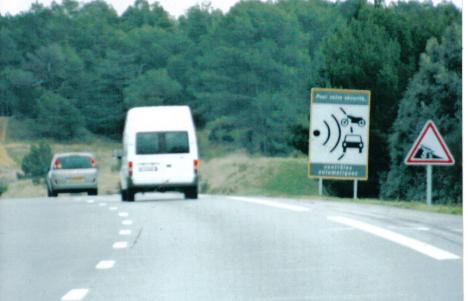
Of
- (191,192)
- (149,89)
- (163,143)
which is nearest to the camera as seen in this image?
(149,89)

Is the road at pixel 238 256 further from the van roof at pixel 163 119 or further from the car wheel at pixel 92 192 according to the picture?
the car wheel at pixel 92 192

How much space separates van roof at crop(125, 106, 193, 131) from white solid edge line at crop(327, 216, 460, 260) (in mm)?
11214

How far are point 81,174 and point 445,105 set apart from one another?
14195 millimetres

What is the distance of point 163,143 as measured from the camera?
3036cm

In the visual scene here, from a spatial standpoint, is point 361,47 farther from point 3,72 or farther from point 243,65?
point 3,72

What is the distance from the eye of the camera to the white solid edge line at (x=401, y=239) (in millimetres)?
12642

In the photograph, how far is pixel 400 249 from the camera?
44.5ft

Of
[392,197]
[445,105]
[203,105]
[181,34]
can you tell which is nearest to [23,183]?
[203,105]

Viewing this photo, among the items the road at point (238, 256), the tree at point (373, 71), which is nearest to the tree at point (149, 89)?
the road at point (238, 256)

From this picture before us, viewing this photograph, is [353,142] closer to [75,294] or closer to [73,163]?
[73,163]

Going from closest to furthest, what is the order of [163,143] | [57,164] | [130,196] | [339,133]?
[339,133] < [163,143] < [130,196] < [57,164]

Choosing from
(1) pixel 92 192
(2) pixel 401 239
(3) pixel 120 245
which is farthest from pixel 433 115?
(1) pixel 92 192

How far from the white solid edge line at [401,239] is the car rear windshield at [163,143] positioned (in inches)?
456

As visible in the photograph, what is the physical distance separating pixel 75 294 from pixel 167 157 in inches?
778
